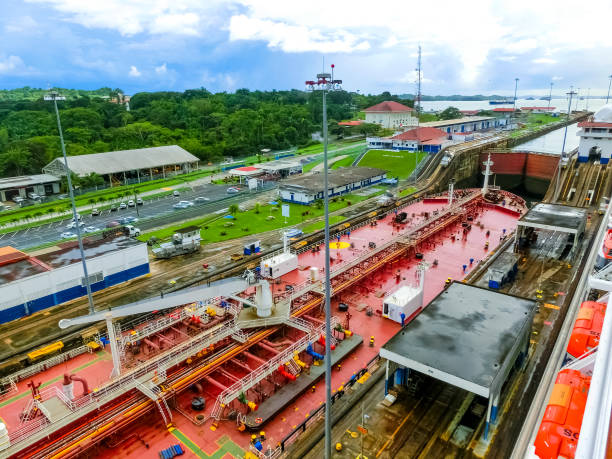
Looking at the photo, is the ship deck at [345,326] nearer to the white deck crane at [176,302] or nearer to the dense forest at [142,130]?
the white deck crane at [176,302]

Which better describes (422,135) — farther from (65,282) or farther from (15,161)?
(15,161)

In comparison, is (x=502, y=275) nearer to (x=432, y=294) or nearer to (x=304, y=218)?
(x=432, y=294)

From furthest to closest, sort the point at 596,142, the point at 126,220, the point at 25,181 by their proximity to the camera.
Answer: the point at 596,142
the point at 25,181
the point at 126,220

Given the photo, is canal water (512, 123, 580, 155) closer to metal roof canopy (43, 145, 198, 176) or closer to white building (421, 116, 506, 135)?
white building (421, 116, 506, 135)

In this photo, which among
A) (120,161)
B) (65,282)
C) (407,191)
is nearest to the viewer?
(65,282)

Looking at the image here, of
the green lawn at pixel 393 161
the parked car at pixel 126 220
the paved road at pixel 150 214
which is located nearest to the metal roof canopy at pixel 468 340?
the paved road at pixel 150 214

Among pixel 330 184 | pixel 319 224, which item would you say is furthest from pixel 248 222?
pixel 330 184

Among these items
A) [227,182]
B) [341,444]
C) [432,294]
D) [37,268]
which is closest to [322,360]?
[341,444]
